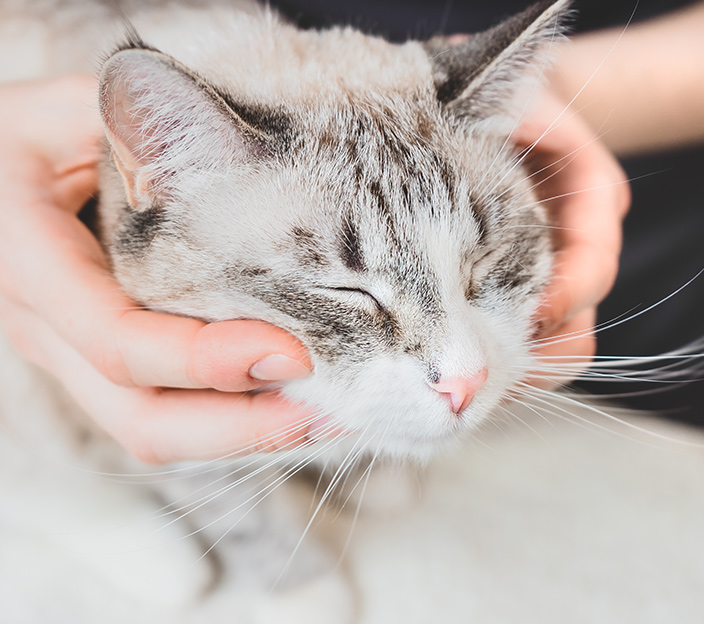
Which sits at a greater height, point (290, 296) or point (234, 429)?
point (290, 296)

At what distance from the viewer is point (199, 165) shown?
54 centimetres

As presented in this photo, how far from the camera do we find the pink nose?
19.7 inches

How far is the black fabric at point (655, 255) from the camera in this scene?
77 centimetres

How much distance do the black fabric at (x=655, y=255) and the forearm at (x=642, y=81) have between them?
0.06 feet

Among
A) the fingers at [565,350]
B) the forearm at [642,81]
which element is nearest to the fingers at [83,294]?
the fingers at [565,350]

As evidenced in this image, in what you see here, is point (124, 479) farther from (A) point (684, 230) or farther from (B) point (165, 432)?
(A) point (684, 230)

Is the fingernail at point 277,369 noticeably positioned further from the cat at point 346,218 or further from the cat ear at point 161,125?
the cat ear at point 161,125

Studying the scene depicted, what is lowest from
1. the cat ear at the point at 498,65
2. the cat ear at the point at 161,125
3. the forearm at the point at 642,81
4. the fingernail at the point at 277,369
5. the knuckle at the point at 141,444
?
the knuckle at the point at 141,444

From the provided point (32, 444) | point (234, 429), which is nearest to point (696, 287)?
point (234, 429)

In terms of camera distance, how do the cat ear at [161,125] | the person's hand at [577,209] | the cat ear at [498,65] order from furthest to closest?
the person's hand at [577,209]
the cat ear at [498,65]
the cat ear at [161,125]

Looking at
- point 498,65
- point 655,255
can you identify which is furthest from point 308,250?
point 655,255

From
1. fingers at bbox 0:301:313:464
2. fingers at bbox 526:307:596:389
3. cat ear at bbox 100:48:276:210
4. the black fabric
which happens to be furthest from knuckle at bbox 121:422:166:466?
the black fabric

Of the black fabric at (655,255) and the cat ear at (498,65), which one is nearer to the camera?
the cat ear at (498,65)

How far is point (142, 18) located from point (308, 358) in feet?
1.81
